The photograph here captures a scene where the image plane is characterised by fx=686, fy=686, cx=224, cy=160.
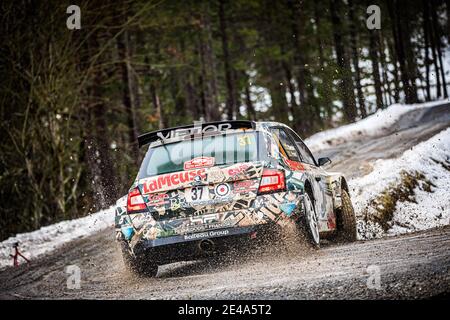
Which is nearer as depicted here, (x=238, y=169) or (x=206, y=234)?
(x=206, y=234)

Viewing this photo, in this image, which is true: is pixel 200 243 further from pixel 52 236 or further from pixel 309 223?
pixel 52 236

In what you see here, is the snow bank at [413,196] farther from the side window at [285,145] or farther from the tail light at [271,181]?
the tail light at [271,181]

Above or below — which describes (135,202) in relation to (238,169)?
below

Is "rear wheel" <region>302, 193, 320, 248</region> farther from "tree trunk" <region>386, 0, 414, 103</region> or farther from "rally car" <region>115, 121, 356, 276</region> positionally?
"tree trunk" <region>386, 0, 414, 103</region>

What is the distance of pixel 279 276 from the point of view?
6000 millimetres

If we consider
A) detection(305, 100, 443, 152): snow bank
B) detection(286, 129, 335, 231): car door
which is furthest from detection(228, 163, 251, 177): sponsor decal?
detection(305, 100, 443, 152): snow bank

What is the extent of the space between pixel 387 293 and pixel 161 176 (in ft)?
10.5

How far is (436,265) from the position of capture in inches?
211

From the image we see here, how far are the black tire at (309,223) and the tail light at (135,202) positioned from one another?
5.42 feet

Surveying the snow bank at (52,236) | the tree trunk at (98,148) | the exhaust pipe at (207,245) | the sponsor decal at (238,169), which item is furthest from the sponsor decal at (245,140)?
the tree trunk at (98,148)

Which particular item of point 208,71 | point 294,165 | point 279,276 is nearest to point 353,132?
point 208,71

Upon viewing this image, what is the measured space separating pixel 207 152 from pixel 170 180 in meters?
0.50

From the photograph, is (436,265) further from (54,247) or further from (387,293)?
(54,247)
